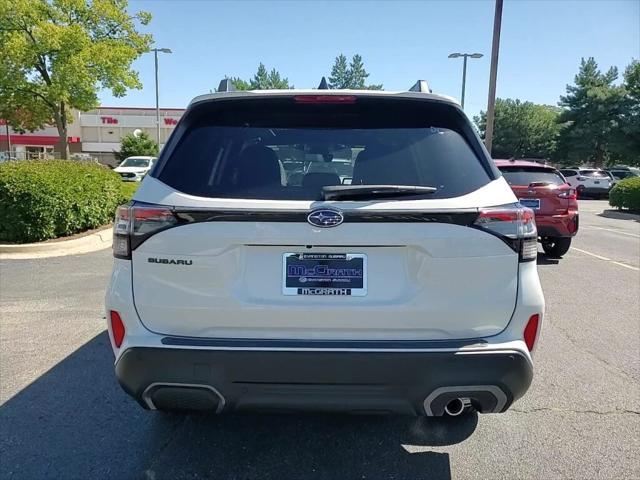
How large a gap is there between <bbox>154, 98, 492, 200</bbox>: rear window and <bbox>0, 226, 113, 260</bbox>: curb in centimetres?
689

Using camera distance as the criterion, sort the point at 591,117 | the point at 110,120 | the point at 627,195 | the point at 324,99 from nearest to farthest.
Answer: the point at 324,99 < the point at 627,195 < the point at 591,117 < the point at 110,120

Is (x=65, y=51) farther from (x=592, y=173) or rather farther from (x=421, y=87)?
(x=592, y=173)

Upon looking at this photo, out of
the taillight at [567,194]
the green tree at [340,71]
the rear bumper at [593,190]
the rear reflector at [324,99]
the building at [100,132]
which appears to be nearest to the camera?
the rear reflector at [324,99]

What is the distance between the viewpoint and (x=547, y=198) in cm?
848

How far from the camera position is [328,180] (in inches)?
96.7

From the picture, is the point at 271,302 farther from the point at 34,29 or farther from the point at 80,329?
the point at 34,29

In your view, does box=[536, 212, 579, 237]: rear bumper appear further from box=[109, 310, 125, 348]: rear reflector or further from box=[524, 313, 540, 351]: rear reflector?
box=[109, 310, 125, 348]: rear reflector

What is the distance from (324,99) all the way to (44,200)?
7472 mm

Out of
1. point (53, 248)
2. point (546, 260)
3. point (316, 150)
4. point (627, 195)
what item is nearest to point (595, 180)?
point (627, 195)

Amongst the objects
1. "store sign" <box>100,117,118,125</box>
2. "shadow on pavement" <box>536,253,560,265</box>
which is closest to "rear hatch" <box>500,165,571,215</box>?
"shadow on pavement" <box>536,253,560,265</box>

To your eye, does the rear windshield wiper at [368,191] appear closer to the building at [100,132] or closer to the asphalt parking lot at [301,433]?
the asphalt parking lot at [301,433]

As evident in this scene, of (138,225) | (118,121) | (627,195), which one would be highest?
(118,121)

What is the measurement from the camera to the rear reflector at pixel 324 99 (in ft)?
8.43

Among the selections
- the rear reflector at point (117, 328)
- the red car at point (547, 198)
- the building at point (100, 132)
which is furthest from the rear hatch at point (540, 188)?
the building at point (100, 132)
